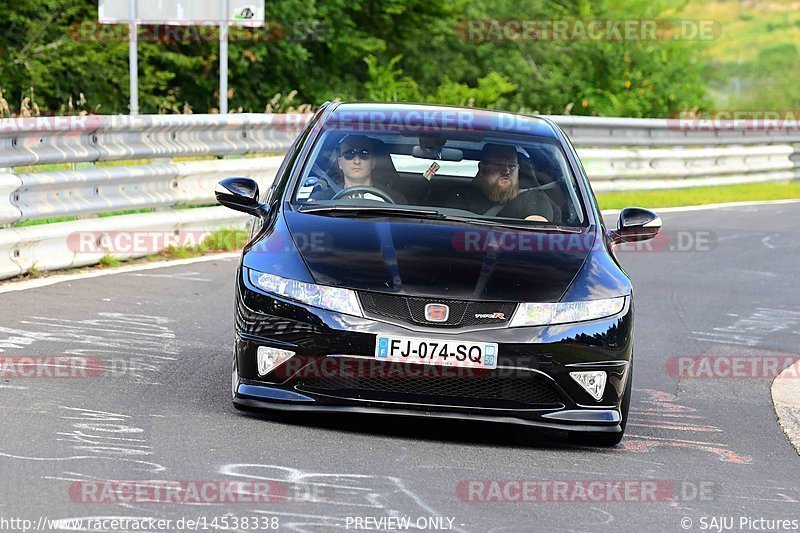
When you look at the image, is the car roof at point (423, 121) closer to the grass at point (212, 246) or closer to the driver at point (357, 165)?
the driver at point (357, 165)

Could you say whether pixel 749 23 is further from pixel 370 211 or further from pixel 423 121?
pixel 370 211

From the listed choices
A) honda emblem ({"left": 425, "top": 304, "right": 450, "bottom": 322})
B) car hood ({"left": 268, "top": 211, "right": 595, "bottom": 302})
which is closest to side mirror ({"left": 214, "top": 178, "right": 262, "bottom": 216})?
car hood ({"left": 268, "top": 211, "right": 595, "bottom": 302})

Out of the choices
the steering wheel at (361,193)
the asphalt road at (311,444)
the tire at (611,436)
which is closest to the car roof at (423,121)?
the steering wheel at (361,193)

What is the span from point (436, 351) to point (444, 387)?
0.19 meters

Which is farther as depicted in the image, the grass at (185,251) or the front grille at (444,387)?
the grass at (185,251)

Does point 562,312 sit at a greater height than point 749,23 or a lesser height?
greater

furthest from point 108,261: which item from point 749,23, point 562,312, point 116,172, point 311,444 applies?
point 749,23

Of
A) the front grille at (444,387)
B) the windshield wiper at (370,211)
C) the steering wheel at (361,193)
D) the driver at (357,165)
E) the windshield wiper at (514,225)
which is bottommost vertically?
the front grille at (444,387)

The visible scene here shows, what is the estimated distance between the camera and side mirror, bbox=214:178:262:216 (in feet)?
24.2

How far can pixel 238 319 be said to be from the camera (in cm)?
662

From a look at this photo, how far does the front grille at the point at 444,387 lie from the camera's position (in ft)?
20.5

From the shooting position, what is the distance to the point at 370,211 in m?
7.14

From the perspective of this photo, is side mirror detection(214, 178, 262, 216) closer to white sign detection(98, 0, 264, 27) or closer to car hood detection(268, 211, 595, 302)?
car hood detection(268, 211, 595, 302)

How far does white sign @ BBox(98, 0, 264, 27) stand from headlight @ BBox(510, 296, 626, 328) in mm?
13556
